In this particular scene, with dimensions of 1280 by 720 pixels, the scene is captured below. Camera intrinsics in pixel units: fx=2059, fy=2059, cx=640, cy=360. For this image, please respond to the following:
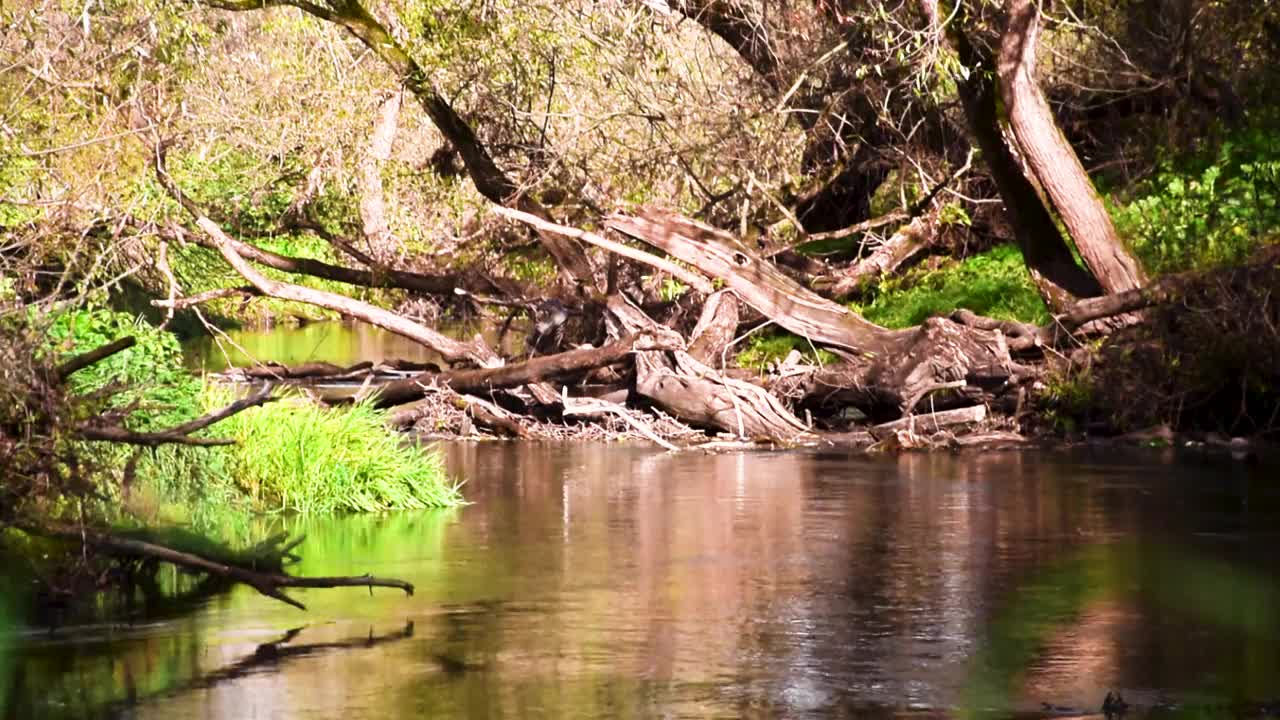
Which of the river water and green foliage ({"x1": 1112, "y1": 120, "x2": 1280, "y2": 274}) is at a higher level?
green foliage ({"x1": 1112, "y1": 120, "x2": 1280, "y2": 274})

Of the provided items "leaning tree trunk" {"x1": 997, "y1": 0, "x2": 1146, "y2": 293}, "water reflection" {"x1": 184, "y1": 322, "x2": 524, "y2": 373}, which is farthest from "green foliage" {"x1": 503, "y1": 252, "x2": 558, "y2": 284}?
"leaning tree trunk" {"x1": 997, "y1": 0, "x2": 1146, "y2": 293}

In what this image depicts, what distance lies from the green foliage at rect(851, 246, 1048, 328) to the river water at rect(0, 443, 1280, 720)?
25.1ft

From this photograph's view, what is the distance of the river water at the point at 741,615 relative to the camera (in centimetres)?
1035

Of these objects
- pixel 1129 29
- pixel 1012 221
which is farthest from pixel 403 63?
pixel 1129 29

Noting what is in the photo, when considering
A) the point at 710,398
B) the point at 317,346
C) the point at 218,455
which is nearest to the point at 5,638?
the point at 218,455

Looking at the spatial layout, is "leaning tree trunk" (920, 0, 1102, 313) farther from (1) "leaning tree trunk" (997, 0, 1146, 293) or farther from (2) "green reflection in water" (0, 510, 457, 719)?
(2) "green reflection in water" (0, 510, 457, 719)

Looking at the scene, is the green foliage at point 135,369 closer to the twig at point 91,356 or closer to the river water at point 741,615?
the twig at point 91,356

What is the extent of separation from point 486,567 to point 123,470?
2687mm

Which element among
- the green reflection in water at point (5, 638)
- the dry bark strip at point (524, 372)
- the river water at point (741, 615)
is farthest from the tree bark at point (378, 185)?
the green reflection in water at point (5, 638)

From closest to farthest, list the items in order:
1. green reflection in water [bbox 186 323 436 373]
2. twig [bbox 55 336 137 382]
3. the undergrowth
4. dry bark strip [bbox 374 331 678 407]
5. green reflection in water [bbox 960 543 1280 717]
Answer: green reflection in water [bbox 960 543 1280 717]
twig [bbox 55 336 137 382]
the undergrowth
dry bark strip [bbox 374 331 678 407]
green reflection in water [bbox 186 323 436 373]

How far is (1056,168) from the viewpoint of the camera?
84.6ft

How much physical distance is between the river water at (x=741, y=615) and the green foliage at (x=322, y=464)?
451 millimetres

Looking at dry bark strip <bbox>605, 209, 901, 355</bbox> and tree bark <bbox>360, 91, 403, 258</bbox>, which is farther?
tree bark <bbox>360, 91, 403, 258</bbox>

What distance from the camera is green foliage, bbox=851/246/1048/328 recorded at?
28031 mm
